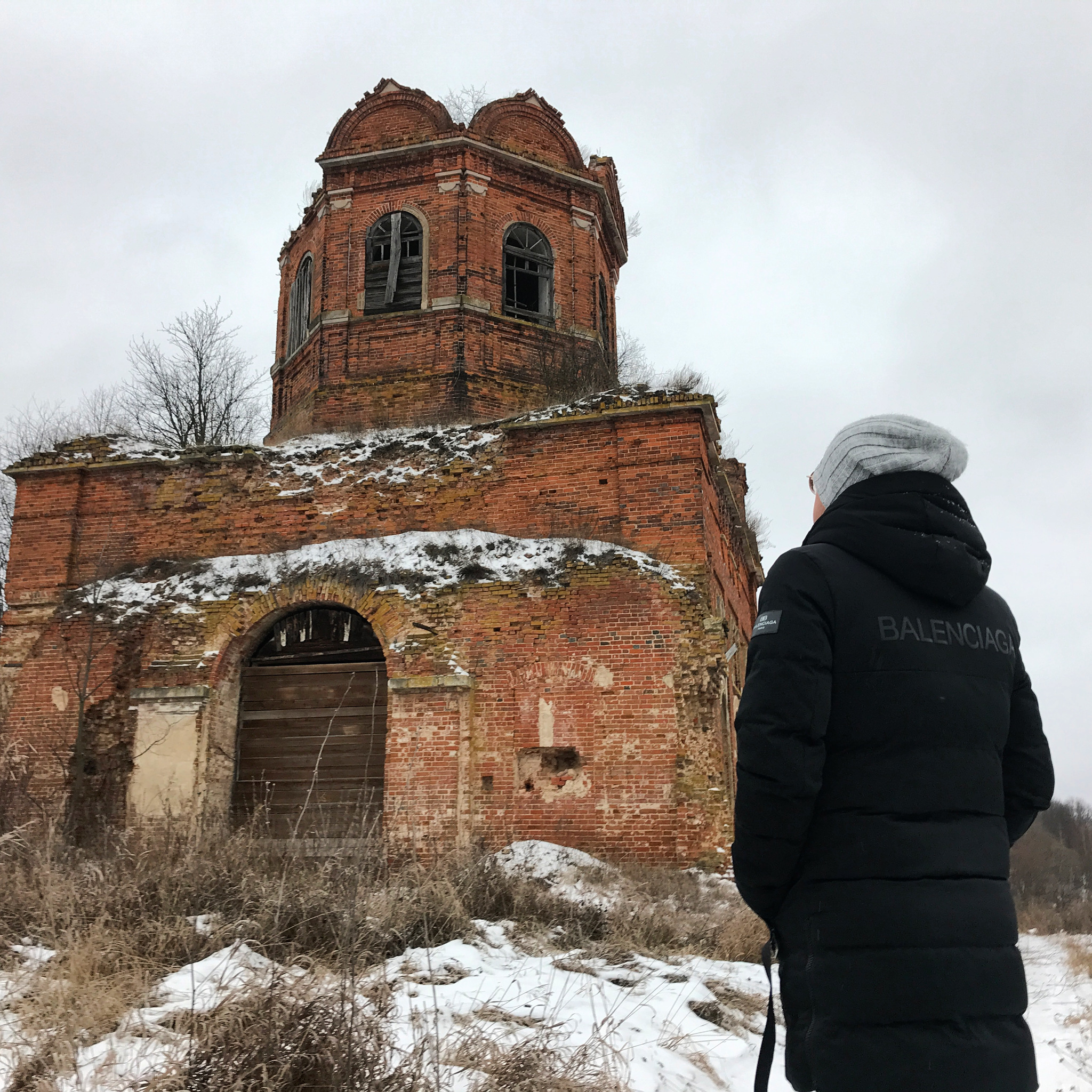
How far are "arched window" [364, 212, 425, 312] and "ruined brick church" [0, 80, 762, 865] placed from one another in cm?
83

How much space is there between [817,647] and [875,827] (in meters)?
0.40

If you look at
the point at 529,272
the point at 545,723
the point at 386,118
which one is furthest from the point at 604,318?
the point at 545,723

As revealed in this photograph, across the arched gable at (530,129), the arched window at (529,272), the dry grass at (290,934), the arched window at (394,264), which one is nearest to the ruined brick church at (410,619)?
the arched window at (394,264)

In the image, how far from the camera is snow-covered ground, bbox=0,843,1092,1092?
11.6ft

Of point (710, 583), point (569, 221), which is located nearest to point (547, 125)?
point (569, 221)

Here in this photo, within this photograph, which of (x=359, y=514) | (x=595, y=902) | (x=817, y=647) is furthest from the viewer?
(x=359, y=514)

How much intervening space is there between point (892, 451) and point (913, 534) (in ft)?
0.79

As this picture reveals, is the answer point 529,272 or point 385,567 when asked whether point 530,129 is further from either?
point 385,567

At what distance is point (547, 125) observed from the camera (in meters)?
16.7

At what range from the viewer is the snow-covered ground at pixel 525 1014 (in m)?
3.54

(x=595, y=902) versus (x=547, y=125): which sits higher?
(x=547, y=125)

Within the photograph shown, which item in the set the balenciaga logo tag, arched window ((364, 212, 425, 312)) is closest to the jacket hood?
the balenciaga logo tag

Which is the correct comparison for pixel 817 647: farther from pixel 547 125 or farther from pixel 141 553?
pixel 547 125

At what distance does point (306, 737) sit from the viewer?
1156cm
